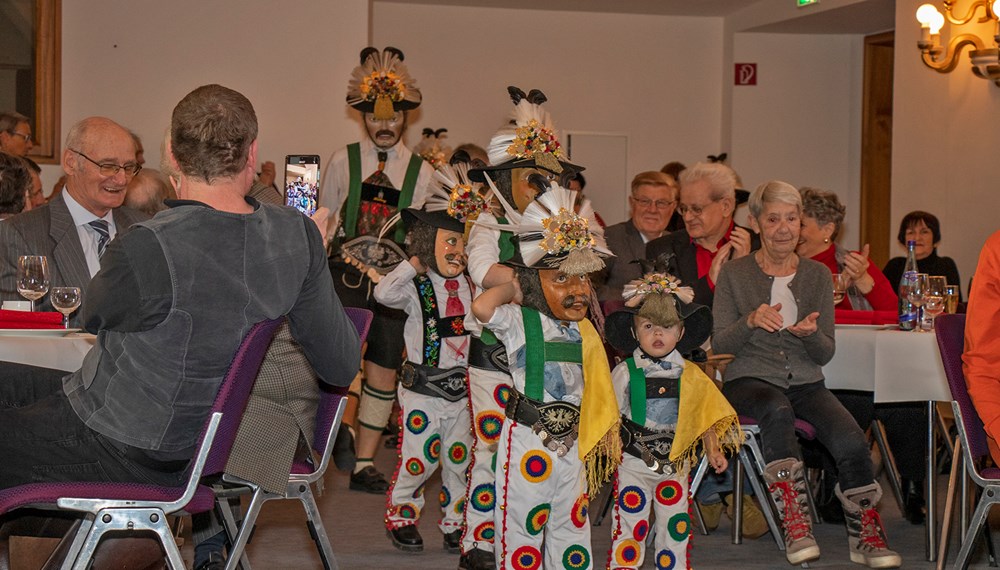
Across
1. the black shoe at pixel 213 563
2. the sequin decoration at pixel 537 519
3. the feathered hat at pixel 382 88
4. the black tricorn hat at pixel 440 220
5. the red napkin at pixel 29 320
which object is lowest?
the black shoe at pixel 213 563

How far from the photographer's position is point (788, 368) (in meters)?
4.64

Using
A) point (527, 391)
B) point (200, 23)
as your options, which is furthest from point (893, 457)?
point (200, 23)

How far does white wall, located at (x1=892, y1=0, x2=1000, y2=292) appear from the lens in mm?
8141

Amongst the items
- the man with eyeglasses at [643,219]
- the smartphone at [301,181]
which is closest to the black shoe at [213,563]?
the smartphone at [301,181]

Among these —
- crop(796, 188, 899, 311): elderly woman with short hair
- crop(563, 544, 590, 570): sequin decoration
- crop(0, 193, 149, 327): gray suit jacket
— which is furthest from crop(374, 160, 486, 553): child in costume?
crop(796, 188, 899, 311): elderly woman with short hair

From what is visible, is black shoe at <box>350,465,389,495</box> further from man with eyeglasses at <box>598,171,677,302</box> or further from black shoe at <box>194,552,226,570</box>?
black shoe at <box>194,552,226,570</box>

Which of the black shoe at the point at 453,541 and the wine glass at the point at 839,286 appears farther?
the wine glass at the point at 839,286

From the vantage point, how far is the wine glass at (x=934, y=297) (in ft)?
14.7

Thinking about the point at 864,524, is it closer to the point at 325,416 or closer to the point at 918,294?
the point at 918,294

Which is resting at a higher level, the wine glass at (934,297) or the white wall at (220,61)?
the white wall at (220,61)

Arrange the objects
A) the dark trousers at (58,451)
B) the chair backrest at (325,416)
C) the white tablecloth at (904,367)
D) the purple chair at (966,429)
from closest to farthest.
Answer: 1. the dark trousers at (58,451)
2. the chair backrest at (325,416)
3. the purple chair at (966,429)
4. the white tablecloth at (904,367)

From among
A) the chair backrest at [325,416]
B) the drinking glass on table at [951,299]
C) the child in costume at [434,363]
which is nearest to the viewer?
the chair backrest at [325,416]

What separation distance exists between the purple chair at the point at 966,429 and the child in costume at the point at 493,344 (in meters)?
1.33

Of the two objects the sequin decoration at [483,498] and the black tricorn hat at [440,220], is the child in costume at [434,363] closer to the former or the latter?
the black tricorn hat at [440,220]
